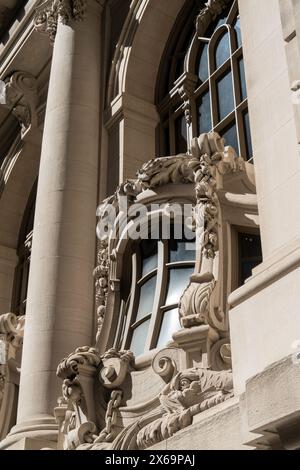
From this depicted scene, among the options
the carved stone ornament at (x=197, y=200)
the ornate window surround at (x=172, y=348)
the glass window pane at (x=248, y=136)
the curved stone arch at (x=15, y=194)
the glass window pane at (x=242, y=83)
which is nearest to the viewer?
the ornate window surround at (x=172, y=348)

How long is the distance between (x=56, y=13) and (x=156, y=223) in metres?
8.13

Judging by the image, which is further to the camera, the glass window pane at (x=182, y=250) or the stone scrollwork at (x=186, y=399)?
the glass window pane at (x=182, y=250)

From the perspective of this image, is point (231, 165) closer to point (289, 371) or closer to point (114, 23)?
point (289, 371)

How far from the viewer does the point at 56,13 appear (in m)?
16.8

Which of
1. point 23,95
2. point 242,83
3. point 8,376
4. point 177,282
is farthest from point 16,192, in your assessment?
point 177,282

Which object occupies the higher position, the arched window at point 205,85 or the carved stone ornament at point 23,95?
the carved stone ornament at point 23,95

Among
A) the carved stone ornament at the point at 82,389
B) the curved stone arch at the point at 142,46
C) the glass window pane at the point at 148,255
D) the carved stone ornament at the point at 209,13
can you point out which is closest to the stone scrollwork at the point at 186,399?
the carved stone ornament at the point at 82,389

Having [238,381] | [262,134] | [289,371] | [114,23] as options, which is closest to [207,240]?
[262,134]

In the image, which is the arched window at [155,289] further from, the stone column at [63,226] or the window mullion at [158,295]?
the stone column at [63,226]

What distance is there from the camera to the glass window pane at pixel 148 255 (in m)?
10.8

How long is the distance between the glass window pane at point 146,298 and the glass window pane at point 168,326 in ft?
1.30

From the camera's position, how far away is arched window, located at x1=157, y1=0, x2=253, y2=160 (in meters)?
13.6

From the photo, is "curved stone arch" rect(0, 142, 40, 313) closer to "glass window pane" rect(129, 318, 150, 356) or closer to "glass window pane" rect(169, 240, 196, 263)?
"glass window pane" rect(129, 318, 150, 356)

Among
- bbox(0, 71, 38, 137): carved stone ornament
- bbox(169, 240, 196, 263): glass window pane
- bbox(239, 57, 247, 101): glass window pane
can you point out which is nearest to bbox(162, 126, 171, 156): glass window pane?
bbox(239, 57, 247, 101): glass window pane
